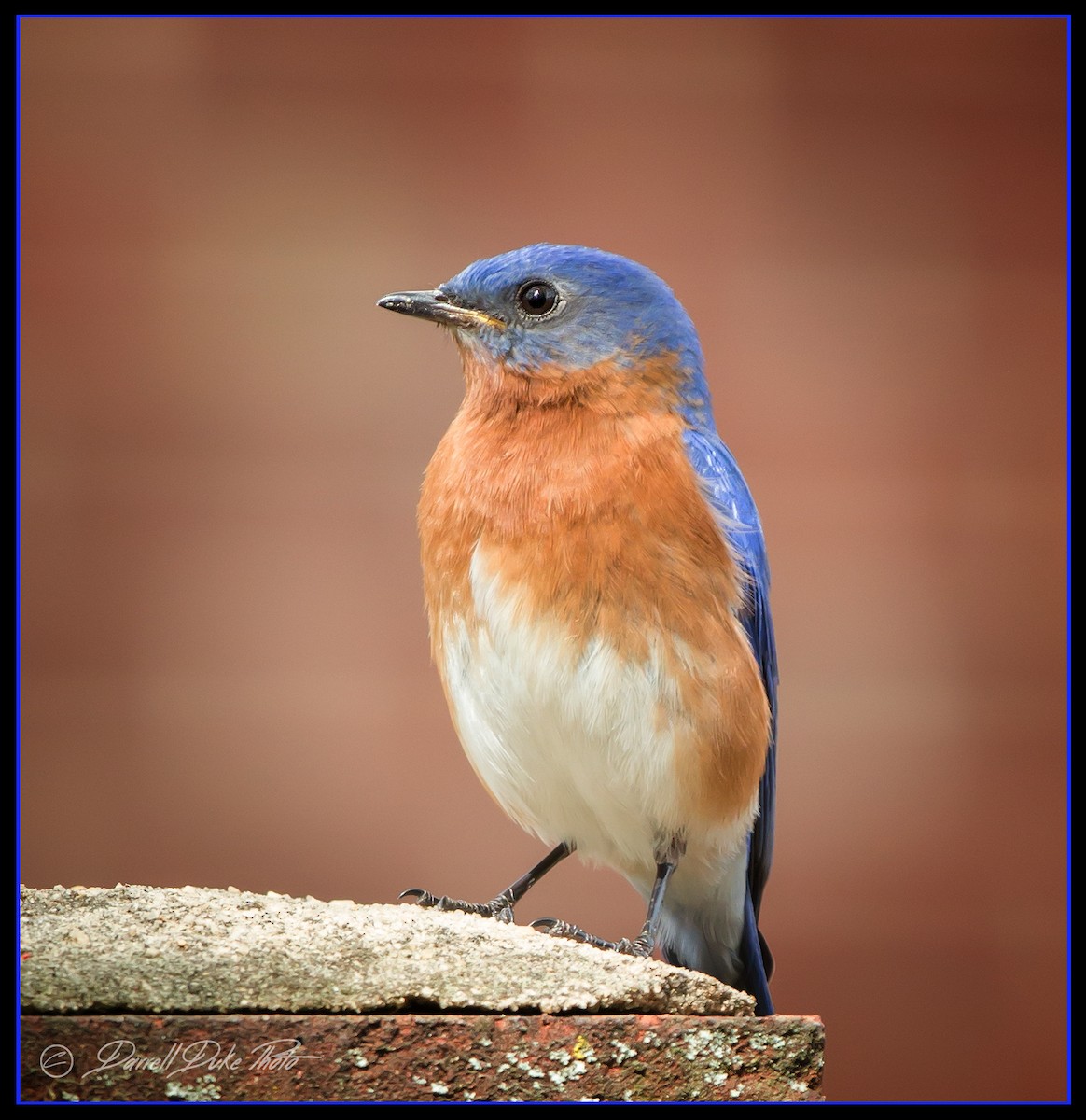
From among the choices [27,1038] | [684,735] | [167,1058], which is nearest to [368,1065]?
[167,1058]

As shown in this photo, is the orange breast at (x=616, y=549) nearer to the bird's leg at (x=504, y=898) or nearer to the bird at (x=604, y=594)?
the bird at (x=604, y=594)

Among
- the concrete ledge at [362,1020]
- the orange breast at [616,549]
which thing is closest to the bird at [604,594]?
the orange breast at [616,549]

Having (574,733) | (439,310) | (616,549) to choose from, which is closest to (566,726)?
(574,733)

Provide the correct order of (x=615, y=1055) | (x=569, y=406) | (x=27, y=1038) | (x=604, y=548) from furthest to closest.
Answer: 1. (x=569, y=406)
2. (x=604, y=548)
3. (x=615, y=1055)
4. (x=27, y=1038)

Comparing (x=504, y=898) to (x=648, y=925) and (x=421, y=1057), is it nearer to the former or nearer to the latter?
(x=648, y=925)

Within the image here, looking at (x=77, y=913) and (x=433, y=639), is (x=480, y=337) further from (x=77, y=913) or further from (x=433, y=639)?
(x=77, y=913)

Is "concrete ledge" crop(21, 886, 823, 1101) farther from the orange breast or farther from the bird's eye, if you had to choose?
the bird's eye

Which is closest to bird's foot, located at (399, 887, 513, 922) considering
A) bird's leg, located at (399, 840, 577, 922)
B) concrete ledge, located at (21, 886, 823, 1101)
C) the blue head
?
bird's leg, located at (399, 840, 577, 922)
